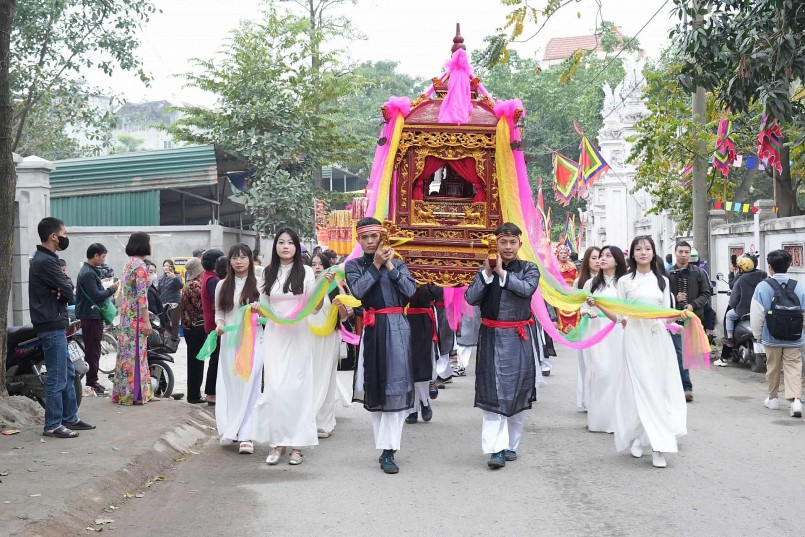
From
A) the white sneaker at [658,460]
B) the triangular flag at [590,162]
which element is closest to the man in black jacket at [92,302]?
the white sneaker at [658,460]

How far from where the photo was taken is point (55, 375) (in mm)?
7277

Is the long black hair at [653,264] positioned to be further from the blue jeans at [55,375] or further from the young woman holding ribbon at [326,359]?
the blue jeans at [55,375]

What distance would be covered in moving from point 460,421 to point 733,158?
9.46 m

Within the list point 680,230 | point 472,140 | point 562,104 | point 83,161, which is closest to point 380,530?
point 472,140

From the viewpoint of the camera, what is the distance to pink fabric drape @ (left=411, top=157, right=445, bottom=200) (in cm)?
872

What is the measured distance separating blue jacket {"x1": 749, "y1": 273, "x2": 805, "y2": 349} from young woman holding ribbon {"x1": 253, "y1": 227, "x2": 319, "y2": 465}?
4.92m

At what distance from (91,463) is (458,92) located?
187 inches

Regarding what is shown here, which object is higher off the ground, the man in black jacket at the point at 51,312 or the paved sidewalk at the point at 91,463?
the man in black jacket at the point at 51,312

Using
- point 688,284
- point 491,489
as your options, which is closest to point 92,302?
point 491,489

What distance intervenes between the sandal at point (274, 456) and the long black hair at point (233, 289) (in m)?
1.30

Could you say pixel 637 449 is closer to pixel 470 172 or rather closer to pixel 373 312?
pixel 373 312

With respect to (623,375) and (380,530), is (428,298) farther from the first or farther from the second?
(380,530)

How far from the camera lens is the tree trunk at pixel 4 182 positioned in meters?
7.99

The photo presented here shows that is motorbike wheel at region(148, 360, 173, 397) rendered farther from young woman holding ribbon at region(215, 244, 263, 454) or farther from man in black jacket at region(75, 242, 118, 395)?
young woman holding ribbon at region(215, 244, 263, 454)
